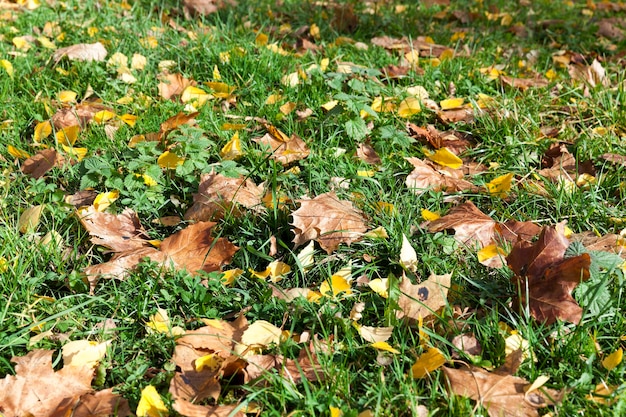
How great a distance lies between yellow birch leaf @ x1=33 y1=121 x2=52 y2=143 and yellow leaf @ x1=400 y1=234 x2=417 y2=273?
162cm

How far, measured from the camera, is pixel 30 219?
2299 millimetres

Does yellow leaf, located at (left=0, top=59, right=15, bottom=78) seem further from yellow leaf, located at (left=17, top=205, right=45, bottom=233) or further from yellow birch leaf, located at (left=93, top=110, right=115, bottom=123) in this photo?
yellow leaf, located at (left=17, top=205, right=45, bottom=233)

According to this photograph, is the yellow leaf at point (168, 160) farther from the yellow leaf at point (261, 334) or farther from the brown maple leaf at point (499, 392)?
the brown maple leaf at point (499, 392)

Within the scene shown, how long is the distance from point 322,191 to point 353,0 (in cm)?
255

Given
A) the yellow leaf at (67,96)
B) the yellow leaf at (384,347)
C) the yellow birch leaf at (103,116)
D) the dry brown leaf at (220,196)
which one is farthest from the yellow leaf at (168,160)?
the yellow leaf at (384,347)

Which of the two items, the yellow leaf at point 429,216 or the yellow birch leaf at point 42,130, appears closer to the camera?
the yellow leaf at point 429,216

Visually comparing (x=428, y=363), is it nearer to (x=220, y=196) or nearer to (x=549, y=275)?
(x=549, y=275)

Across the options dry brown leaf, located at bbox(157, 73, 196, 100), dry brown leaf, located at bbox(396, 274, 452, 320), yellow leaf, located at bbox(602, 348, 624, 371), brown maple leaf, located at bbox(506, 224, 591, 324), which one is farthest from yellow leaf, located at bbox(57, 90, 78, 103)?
yellow leaf, located at bbox(602, 348, 624, 371)

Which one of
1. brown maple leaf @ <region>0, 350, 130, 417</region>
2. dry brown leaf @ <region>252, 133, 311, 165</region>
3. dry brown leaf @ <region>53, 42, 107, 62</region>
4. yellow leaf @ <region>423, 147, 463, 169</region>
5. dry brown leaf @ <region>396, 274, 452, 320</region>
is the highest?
dry brown leaf @ <region>53, 42, 107, 62</region>

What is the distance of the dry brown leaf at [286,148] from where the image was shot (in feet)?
8.71

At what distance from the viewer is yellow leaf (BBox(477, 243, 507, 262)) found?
2135 mm

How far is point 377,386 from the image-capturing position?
1.72 metres

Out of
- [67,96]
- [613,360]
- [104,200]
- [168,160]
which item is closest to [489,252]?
[613,360]

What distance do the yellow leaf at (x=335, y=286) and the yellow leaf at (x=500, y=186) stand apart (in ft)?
2.62
